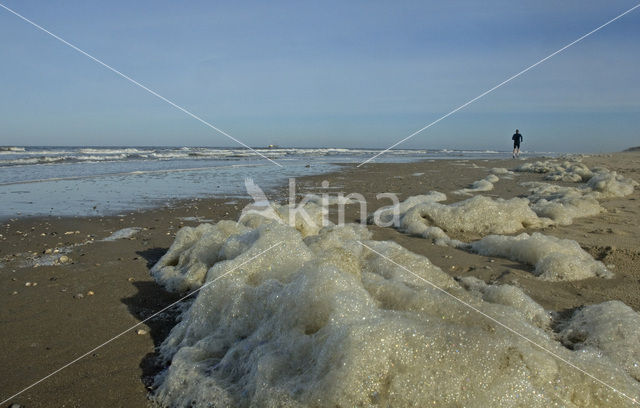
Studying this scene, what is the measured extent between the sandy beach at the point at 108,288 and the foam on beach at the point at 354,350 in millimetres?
416

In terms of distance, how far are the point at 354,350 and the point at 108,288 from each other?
9.88 feet

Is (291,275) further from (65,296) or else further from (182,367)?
(65,296)

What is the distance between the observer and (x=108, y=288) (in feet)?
13.5

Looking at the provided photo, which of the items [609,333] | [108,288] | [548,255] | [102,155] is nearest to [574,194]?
[548,255]

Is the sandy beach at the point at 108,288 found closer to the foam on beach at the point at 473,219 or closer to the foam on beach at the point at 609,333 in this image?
the foam on beach at the point at 473,219

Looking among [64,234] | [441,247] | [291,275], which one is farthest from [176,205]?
[291,275]

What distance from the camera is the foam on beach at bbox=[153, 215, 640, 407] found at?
194 cm

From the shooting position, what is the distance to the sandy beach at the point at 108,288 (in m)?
2.63

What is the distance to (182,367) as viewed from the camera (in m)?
2.48

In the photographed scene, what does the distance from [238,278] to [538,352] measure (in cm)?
196

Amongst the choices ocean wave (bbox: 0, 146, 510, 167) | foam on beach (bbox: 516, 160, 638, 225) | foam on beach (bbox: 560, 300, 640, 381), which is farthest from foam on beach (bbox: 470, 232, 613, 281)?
ocean wave (bbox: 0, 146, 510, 167)

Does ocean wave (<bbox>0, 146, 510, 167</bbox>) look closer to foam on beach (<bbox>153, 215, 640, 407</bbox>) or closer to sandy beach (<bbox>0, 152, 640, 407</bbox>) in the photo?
sandy beach (<bbox>0, 152, 640, 407</bbox>)

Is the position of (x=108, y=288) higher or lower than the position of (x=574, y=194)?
lower

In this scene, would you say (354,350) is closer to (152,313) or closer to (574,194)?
(152,313)
